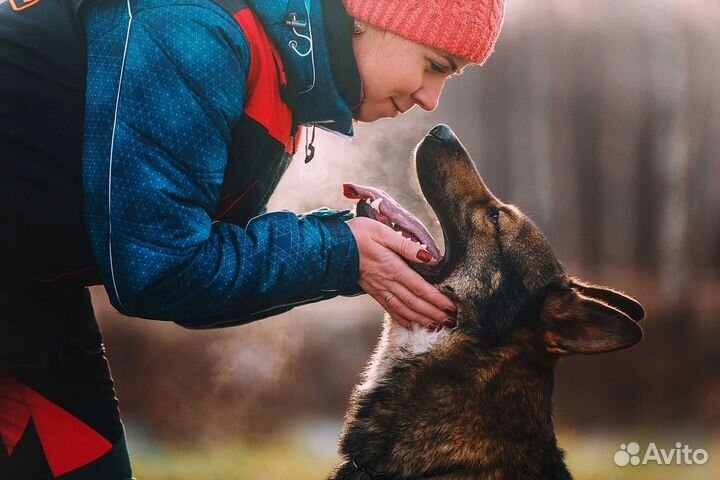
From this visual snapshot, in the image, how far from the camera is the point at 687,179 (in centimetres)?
234

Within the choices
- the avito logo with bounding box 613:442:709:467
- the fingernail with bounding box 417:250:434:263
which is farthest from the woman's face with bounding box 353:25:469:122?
the avito logo with bounding box 613:442:709:467

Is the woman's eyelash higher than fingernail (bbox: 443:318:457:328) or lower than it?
higher

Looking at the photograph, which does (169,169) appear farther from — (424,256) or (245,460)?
(245,460)

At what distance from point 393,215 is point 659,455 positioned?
47.2 inches

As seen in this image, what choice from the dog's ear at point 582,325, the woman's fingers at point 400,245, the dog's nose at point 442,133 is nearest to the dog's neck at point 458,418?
the dog's ear at point 582,325

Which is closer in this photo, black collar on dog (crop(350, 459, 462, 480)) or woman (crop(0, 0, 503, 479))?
woman (crop(0, 0, 503, 479))

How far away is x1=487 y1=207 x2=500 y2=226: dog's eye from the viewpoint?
2107mm

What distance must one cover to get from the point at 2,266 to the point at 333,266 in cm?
74

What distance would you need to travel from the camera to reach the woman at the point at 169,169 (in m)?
1.45

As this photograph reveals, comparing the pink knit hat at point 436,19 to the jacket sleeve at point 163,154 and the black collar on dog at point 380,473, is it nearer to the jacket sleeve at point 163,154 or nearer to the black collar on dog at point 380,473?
the jacket sleeve at point 163,154

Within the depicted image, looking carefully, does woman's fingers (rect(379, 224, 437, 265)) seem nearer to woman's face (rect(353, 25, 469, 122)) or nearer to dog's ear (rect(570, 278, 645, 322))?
woman's face (rect(353, 25, 469, 122))

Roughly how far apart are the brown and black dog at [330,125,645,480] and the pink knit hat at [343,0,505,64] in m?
0.51

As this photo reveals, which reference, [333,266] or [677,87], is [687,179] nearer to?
[677,87]

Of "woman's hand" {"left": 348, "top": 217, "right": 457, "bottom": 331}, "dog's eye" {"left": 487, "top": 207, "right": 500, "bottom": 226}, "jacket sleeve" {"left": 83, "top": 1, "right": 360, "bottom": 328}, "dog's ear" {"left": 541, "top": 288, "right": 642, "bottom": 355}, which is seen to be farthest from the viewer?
"dog's eye" {"left": 487, "top": 207, "right": 500, "bottom": 226}
